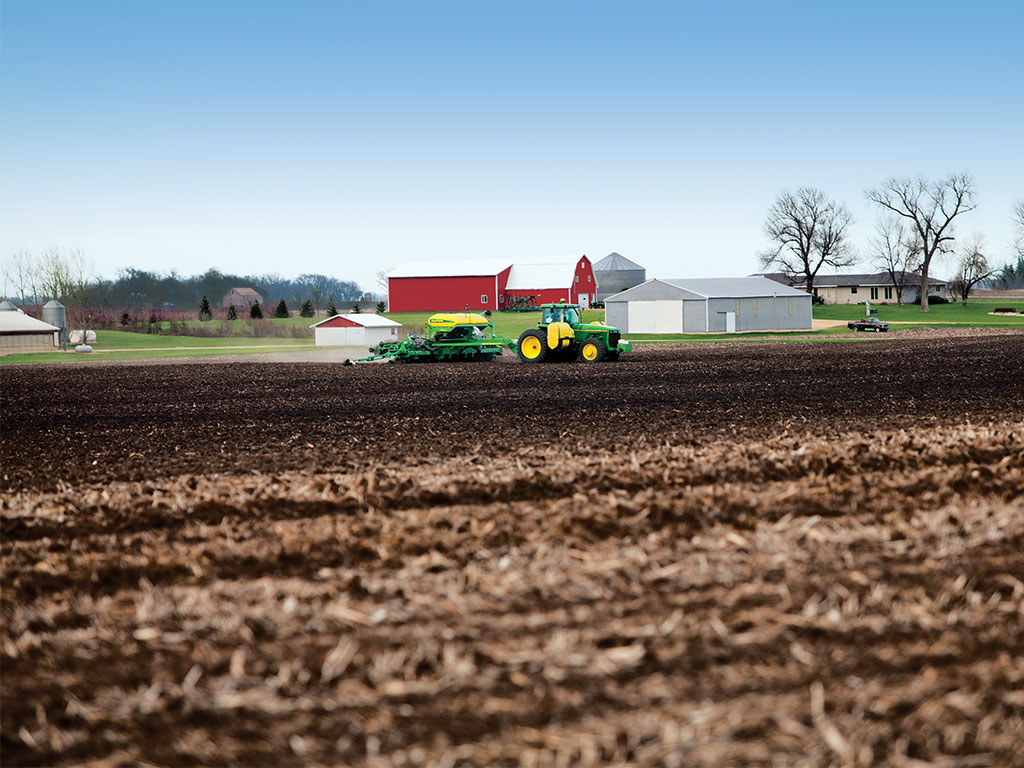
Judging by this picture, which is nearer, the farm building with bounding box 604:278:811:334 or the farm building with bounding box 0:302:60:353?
the farm building with bounding box 0:302:60:353

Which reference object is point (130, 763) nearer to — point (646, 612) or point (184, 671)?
point (184, 671)

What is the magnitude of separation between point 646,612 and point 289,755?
212 cm

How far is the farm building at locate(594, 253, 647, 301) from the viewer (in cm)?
9164

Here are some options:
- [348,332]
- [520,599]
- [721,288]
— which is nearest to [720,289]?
[721,288]

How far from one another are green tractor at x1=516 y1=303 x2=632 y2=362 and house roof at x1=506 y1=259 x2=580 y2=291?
49.7 m

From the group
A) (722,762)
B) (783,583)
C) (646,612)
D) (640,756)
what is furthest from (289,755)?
(783,583)

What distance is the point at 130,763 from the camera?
12.4 ft

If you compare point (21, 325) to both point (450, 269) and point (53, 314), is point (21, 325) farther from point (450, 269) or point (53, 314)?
point (450, 269)

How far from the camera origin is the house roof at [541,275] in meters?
79.5

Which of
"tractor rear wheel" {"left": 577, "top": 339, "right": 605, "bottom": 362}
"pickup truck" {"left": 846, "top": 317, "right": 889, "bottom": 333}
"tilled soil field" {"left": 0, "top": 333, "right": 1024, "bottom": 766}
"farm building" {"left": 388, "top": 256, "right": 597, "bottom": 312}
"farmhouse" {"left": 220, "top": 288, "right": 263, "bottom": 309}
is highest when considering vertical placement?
"farmhouse" {"left": 220, "top": 288, "right": 263, "bottom": 309}

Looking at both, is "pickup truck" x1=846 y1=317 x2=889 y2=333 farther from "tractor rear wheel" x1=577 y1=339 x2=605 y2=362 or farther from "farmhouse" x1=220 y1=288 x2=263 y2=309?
"farmhouse" x1=220 y1=288 x2=263 y2=309

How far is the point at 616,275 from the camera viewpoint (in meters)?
92.7

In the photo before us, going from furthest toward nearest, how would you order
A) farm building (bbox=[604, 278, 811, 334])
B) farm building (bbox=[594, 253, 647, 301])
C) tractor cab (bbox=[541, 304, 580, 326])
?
farm building (bbox=[594, 253, 647, 301]) < farm building (bbox=[604, 278, 811, 334]) < tractor cab (bbox=[541, 304, 580, 326])

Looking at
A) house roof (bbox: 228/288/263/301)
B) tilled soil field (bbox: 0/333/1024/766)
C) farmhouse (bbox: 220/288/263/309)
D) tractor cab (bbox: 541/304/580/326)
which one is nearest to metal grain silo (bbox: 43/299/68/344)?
tractor cab (bbox: 541/304/580/326)
